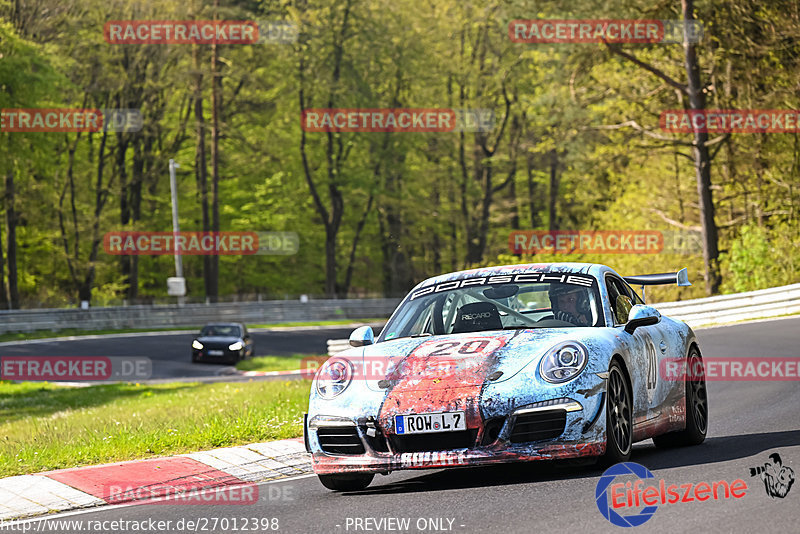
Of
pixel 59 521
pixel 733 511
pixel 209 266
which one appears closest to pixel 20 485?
pixel 59 521

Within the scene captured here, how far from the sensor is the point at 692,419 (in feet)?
31.3

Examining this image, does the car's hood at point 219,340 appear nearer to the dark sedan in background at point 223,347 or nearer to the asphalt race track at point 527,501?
the dark sedan in background at point 223,347

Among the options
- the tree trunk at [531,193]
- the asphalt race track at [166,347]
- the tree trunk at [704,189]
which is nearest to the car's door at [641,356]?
the asphalt race track at [166,347]

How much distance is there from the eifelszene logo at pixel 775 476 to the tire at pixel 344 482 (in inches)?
107

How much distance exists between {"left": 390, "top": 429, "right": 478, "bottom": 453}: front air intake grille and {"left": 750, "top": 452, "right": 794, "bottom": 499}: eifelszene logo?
6.17 feet

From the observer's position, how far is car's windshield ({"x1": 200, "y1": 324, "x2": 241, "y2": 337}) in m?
39.4

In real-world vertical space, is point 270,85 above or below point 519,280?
above

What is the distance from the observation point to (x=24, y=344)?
4434 cm

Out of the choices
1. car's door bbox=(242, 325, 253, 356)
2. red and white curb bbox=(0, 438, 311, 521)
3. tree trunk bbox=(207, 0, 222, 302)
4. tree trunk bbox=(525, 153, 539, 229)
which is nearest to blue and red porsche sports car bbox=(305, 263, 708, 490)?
red and white curb bbox=(0, 438, 311, 521)

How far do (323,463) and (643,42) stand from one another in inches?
1322

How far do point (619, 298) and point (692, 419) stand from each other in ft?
4.10

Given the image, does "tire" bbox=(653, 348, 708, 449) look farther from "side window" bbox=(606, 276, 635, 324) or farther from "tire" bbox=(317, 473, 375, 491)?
"tire" bbox=(317, 473, 375, 491)

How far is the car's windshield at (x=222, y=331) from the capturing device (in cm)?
3944

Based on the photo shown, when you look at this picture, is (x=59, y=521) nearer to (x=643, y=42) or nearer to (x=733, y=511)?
(x=733, y=511)
